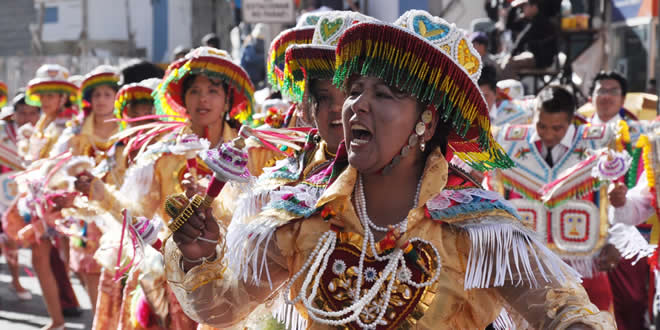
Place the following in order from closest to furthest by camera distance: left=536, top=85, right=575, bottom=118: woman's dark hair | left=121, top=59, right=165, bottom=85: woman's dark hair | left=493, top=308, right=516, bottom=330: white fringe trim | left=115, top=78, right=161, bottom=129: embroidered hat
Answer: left=493, top=308, right=516, bottom=330: white fringe trim, left=536, top=85, right=575, bottom=118: woman's dark hair, left=115, top=78, right=161, bottom=129: embroidered hat, left=121, top=59, right=165, bottom=85: woman's dark hair

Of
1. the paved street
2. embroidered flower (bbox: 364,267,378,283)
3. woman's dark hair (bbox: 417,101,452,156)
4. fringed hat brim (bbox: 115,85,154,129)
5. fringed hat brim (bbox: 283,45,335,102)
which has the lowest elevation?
the paved street

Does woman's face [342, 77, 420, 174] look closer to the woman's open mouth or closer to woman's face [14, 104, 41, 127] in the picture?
the woman's open mouth

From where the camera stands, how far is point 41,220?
818cm

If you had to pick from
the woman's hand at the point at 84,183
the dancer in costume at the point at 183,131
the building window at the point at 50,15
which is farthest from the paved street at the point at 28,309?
the building window at the point at 50,15

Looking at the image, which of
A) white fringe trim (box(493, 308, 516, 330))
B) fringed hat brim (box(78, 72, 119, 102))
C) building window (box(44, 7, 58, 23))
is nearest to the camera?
white fringe trim (box(493, 308, 516, 330))

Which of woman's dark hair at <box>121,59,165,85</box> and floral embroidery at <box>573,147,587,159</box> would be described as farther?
woman's dark hair at <box>121,59,165,85</box>

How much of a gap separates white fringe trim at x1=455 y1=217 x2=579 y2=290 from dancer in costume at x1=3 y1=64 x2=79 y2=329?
5515mm

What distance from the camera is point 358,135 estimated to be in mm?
2582

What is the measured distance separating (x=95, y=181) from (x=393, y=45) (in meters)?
2.54

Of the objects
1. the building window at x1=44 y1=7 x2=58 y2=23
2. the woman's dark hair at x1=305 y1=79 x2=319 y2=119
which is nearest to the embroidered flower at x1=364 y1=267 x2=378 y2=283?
the woman's dark hair at x1=305 y1=79 x2=319 y2=119

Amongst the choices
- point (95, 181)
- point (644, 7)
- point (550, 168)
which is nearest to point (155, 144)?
point (95, 181)

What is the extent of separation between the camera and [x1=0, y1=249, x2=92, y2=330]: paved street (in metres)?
8.39

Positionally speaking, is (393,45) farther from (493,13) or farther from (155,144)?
(493,13)

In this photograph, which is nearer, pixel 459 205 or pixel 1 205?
pixel 459 205
